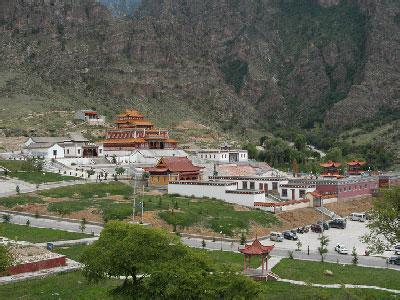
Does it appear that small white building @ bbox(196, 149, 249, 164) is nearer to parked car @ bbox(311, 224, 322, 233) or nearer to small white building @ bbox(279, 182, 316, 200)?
small white building @ bbox(279, 182, 316, 200)

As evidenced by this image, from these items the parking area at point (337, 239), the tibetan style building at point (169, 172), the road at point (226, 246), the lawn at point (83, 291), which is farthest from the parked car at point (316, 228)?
the lawn at point (83, 291)

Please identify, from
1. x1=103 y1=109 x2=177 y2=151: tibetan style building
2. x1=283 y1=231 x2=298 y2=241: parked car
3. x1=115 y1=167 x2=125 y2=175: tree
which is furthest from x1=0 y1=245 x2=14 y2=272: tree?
x1=103 y1=109 x2=177 y2=151: tibetan style building

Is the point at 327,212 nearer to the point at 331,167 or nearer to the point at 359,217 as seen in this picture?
the point at 359,217

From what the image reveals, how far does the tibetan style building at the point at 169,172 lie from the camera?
7894 cm

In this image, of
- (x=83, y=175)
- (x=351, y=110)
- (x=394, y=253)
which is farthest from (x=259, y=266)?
(x=351, y=110)

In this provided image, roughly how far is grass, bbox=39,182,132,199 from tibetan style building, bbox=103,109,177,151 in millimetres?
31604

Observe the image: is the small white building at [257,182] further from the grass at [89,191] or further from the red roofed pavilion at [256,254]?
the red roofed pavilion at [256,254]

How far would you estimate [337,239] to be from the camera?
195 ft

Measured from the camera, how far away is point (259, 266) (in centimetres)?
4309

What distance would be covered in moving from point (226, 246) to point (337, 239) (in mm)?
13448

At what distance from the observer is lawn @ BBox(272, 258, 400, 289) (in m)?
39.6

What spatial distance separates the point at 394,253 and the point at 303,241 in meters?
9.26

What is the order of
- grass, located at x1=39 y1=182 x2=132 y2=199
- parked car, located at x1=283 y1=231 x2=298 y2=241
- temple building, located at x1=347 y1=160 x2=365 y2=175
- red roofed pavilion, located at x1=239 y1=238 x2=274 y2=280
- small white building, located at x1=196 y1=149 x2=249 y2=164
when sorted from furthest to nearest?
temple building, located at x1=347 y1=160 x2=365 y2=175 < small white building, located at x1=196 y1=149 x2=249 y2=164 < grass, located at x1=39 y1=182 x2=132 y2=199 < parked car, located at x1=283 y1=231 x2=298 y2=241 < red roofed pavilion, located at x1=239 y1=238 x2=274 y2=280

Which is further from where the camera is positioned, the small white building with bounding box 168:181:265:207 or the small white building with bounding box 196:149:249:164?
the small white building with bounding box 196:149:249:164
